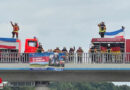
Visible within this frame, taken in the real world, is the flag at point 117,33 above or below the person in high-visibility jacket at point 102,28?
below

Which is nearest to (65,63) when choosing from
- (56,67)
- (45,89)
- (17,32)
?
(56,67)

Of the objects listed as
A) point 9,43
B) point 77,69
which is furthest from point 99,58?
point 9,43

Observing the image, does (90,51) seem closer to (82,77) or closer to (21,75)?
(82,77)

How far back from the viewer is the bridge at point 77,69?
1813 inches

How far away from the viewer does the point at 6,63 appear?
1857 inches

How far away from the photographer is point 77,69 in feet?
152

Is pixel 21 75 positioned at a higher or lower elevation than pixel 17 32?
lower

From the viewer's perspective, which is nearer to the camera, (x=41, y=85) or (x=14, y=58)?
(x=14, y=58)

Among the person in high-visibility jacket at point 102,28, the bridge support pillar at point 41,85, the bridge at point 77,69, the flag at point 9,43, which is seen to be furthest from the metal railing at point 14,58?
the person in high-visibility jacket at point 102,28

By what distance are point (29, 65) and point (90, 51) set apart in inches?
223

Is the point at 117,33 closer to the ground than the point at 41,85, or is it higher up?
higher up

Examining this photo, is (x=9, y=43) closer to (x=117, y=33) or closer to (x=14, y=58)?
(x=14, y=58)

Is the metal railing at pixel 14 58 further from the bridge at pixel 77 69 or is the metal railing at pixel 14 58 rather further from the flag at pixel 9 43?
the flag at pixel 9 43

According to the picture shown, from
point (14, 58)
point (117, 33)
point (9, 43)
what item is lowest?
point (14, 58)
